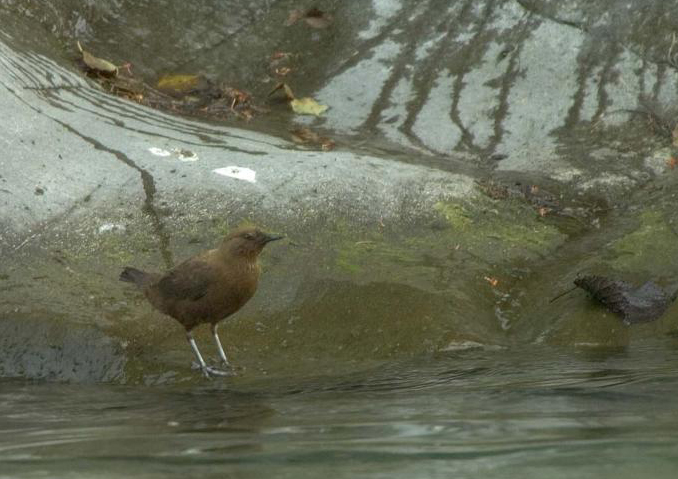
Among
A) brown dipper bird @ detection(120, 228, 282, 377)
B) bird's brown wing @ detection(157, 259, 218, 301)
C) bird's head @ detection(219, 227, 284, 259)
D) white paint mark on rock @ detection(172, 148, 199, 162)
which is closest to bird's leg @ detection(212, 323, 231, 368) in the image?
brown dipper bird @ detection(120, 228, 282, 377)

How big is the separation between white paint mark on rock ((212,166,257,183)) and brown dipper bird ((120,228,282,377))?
1.08 meters

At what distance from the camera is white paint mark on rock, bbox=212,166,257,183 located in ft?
24.0

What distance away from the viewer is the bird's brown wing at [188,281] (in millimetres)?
6070

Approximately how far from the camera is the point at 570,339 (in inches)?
249

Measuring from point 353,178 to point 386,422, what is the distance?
10.4 feet

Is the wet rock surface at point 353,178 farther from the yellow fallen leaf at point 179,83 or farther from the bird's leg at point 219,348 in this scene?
the yellow fallen leaf at point 179,83

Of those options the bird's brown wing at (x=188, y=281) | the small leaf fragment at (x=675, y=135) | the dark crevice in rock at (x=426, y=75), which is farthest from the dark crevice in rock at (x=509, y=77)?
the bird's brown wing at (x=188, y=281)

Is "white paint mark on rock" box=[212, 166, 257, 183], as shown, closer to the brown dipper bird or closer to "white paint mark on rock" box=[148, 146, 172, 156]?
"white paint mark on rock" box=[148, 146, 172, 156]

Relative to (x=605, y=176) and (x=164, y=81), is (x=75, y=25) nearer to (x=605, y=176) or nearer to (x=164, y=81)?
(x=164, y=81)

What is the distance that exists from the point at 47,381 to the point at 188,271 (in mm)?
873

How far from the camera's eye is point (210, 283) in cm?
610

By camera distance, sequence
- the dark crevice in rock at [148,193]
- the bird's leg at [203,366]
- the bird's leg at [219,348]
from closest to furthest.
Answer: the bird's leg at [203,366]
the bird's leg at [219,348]
the dark crevice in rock at [148,193]

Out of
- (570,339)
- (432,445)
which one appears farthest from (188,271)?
(432,445)

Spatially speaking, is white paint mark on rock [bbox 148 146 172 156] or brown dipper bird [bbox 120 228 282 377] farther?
white paint mark on rock [bbox 148 146 172 156]
